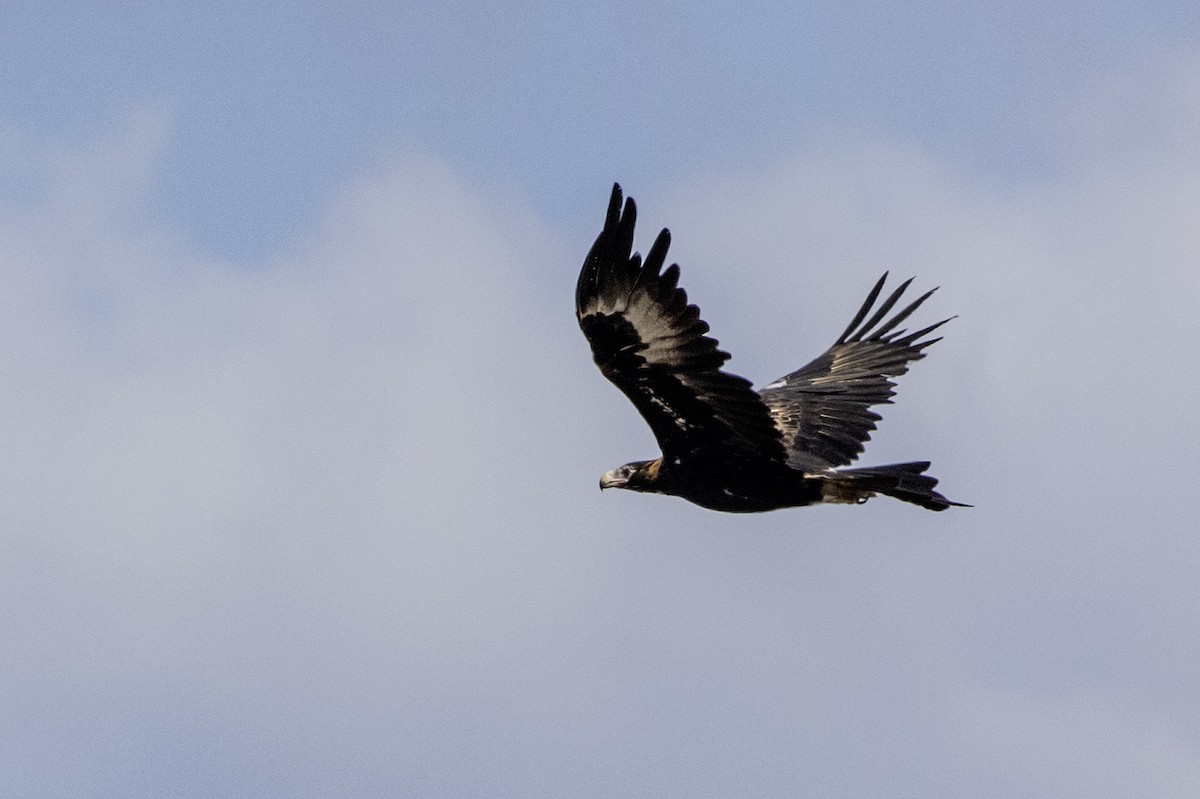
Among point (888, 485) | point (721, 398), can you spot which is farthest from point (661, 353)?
point (888, 485)

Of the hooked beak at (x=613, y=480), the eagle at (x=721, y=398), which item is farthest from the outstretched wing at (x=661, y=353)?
the hooked beak at (x=613, y=480)

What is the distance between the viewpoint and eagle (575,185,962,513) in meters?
10.9

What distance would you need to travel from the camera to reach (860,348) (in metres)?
15.4

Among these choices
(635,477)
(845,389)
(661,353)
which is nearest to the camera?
(661,353)

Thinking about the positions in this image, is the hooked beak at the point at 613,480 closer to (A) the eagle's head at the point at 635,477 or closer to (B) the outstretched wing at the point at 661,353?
(A) the eagle's head at the point at 635,477

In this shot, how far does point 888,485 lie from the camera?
12.3 meters

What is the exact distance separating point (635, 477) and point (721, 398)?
170cm

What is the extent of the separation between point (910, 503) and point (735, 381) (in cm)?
182

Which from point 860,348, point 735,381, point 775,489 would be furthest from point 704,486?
point 860,348

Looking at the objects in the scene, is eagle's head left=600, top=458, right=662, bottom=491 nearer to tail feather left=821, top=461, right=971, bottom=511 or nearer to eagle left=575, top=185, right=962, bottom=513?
eagle left=575, top=185, right=962, bottom=513

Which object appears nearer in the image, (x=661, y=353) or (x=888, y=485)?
(x=661, y=353)

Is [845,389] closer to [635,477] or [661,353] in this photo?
[635,477]

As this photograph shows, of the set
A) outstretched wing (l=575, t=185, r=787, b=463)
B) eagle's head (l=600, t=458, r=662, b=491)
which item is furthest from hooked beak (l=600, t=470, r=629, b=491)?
outstretched wing (l=575, t=185, r=787, b=463)

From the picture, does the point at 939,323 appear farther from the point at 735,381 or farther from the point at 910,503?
the point at 735,381
